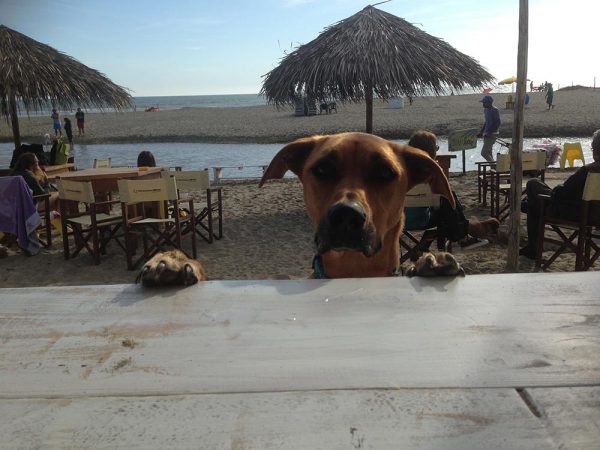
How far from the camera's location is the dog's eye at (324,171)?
206 cm

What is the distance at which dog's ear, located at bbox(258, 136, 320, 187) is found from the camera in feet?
7.73

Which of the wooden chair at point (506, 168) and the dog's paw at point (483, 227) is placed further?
the wooden chair at point (506, 168)

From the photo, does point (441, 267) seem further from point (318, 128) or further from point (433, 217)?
point (318, 128)

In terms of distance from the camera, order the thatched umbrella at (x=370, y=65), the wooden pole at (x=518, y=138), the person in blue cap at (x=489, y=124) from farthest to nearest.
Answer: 1. the person in blue cap at (x=489, y=124)
2. the thatched umbrella at (x=370, y=65)
3. the wooden pole at (x=518, y=138)

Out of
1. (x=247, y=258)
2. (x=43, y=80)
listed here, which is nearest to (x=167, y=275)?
(x=247, y=258)

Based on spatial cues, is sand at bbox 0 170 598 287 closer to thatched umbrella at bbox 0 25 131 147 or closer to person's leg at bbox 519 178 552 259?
person's leg at bbox 519 178 552 259

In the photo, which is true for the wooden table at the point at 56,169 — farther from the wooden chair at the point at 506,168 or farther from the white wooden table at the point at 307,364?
the white wooden table at the point at 307,364

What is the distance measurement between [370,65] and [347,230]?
7404 mm

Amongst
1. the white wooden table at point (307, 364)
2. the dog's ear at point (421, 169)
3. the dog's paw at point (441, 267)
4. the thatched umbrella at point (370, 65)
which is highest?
the thatched umbrella at point (370, 65)

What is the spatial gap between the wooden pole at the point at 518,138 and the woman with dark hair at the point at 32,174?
602 cm

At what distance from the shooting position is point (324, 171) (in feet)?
6.81

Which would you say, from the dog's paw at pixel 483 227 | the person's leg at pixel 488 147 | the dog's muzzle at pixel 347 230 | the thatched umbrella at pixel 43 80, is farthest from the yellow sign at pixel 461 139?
the dog's muzzle at pixel 347 230

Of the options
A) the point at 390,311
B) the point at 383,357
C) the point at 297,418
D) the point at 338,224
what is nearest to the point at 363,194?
the point at 338,224

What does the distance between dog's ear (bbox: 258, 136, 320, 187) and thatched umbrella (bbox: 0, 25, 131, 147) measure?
346 inches
